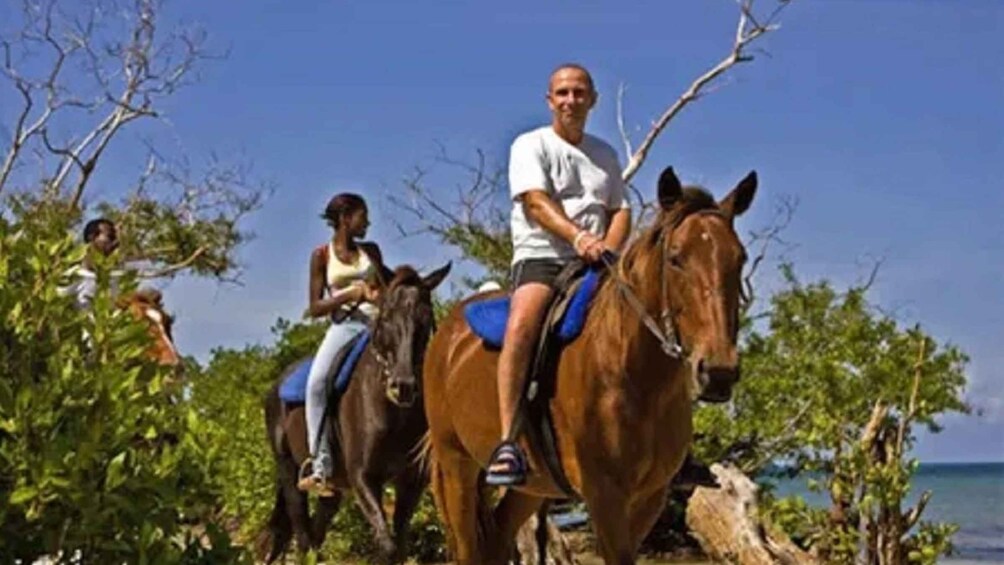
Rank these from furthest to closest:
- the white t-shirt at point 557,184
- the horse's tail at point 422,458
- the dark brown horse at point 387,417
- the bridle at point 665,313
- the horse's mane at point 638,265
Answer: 1. the horse's tail at point 422,458
2. the dark brown horse at point 387,417
3. the white t-shirt at point 557,184
4. the horse's mane at point 638,265
5. the bridle at point 665,313

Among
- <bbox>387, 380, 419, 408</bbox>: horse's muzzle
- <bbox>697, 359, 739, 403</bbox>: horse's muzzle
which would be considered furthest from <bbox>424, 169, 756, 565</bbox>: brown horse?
<bbox>387, 380, 419, 408</bbox>: horse's muzzle

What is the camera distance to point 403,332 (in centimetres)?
909

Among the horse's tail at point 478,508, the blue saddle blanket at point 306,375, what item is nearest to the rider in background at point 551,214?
the horse's tail at point 478,508

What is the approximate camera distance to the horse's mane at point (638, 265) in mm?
5664

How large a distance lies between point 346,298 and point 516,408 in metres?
3.45

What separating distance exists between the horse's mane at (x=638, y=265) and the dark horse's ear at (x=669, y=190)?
0.02m

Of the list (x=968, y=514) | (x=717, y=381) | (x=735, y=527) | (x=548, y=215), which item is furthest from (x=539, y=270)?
(x=968, y=514)

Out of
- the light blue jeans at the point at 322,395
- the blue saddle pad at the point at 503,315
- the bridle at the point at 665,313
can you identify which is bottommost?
the bridle at the point at 665,313

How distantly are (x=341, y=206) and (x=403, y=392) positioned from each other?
1278 mm

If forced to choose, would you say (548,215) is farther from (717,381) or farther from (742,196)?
(717,381)

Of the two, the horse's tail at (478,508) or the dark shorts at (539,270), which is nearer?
the dark shorts at (539,270)

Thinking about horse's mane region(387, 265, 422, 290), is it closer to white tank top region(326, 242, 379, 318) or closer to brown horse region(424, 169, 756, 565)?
white tank top region(326, 242, 379, 318)

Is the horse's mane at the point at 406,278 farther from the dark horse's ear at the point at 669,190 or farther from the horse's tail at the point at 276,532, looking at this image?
the dark horse's ear at the point at 669,190

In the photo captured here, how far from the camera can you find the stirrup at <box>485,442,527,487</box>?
627 cm
